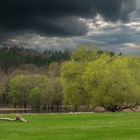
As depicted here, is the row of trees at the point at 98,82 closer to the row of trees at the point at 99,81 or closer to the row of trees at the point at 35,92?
the row of trees at the point at 99,81

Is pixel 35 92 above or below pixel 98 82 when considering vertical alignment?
below

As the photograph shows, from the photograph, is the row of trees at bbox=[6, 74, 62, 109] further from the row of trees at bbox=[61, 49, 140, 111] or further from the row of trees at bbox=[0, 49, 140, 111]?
the row of trees at bbox=[61, 49, 140, 111]

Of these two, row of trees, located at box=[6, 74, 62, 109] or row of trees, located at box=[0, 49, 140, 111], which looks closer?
row of trees, located at box=[0, 49, 140, 111]

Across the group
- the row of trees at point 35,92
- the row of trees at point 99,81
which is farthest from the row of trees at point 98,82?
the row of trees at point 35,92

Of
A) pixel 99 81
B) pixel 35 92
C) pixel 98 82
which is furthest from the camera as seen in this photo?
pixel 35 92

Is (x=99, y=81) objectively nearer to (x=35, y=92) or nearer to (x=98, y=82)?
(x=98, y=82)

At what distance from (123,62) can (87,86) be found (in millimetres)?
8698

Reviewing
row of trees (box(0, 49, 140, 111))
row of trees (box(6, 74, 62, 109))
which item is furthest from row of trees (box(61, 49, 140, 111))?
row of trees (box(6, 74, 62, 109))

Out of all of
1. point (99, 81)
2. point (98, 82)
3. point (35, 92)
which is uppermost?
point (99, 81)

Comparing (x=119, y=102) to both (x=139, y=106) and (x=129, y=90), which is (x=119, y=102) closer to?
(x=129, y=90)

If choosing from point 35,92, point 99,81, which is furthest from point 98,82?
point 35,92

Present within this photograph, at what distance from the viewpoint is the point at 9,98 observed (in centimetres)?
17088

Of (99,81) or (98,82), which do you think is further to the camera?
(98,82)

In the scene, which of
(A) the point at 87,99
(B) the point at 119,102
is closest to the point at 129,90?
(B) the point at 119,102
